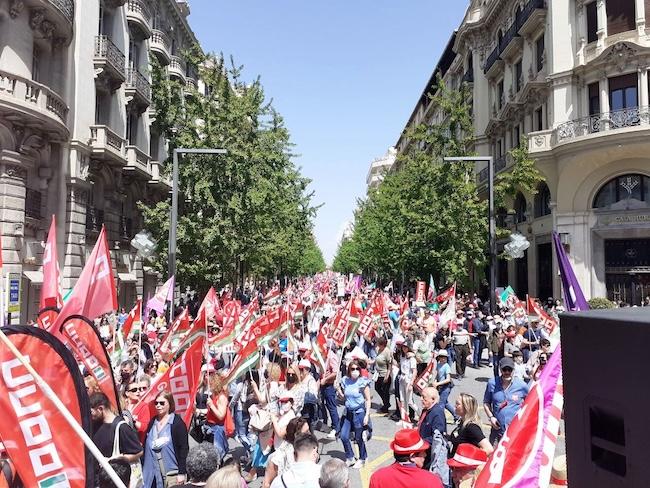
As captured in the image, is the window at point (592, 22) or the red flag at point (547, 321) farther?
the window at point (592, 22)

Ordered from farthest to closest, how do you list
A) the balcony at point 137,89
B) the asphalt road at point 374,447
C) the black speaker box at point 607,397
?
the balcony at point 137,89 → the asphalt road at point 374,447 → the black speaker box at point 607,397

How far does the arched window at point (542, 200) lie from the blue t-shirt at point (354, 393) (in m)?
21.4

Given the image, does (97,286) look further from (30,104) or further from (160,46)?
(160,46)

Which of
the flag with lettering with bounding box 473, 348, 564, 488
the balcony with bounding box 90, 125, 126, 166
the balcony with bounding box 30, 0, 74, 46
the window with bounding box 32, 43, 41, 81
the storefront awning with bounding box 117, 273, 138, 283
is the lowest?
the flag with lettering with bounding box 473, 348, 564, 488

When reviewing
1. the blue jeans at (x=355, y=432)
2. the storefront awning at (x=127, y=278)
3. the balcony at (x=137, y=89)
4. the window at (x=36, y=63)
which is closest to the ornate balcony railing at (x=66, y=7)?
the window at (x=36, y=63)

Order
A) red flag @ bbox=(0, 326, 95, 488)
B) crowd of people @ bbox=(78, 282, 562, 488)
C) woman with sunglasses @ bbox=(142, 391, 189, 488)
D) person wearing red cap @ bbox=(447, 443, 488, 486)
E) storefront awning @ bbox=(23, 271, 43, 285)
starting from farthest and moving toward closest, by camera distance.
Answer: storefront awning @ bbox=(23, 271, 43, 285) → woman with sunglasses @ bbox=(142, 391, 189, 488) → person wearing red cap @ bbox=(447, 443, 488, 486) → crowd of people @ bbox=(78, 282, 562, 488) → red flag @ bbox=(0, 326, 95, 488)

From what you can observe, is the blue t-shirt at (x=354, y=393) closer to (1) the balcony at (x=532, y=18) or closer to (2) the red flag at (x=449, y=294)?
(2) the red flag at (x=449, y=294)

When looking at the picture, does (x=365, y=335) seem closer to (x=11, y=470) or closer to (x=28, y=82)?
(x=11, y=470)

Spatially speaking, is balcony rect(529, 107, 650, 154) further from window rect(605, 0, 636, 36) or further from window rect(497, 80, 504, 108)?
window rect(497, 80, 504, 108)

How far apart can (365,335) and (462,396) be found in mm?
6954

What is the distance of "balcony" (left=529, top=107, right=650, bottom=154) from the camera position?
72.1 feet

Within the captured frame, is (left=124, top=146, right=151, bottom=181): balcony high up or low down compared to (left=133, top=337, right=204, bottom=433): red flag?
up

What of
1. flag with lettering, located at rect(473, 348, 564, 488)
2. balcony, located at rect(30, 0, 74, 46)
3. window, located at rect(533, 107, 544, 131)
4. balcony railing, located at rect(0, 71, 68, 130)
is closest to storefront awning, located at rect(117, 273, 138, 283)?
balcony railing, located at rect(0, 71, 68, 130)

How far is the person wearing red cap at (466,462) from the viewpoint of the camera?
4828 millimetres
